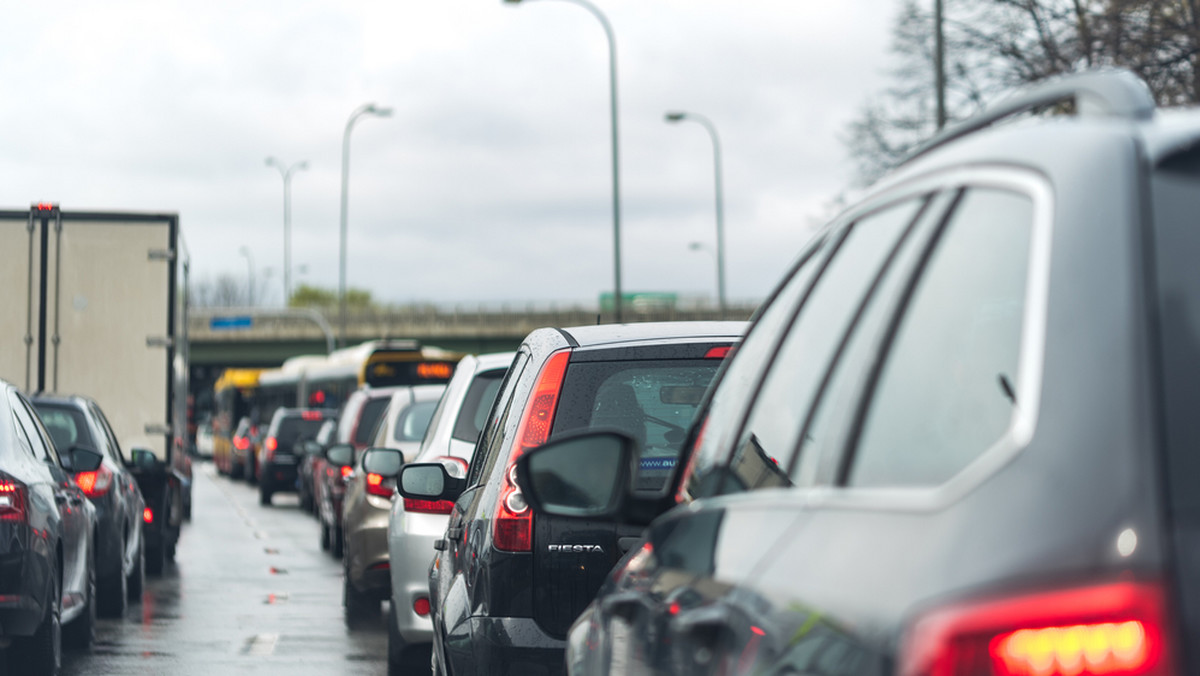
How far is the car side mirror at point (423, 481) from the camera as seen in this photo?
6.80 metres

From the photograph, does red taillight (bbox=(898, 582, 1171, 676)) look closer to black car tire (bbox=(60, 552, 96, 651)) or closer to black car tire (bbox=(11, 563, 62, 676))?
black car tire (bbox=(11, 563, 62, 676))

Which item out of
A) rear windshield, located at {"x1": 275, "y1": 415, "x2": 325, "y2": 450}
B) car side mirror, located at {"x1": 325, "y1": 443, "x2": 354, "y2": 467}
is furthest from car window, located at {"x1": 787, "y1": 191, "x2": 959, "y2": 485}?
rear windshield, located at {"x1": 275, "y1": 415, "x2": 325, "y2": 450}

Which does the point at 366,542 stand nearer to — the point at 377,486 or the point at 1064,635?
the point at 377,486

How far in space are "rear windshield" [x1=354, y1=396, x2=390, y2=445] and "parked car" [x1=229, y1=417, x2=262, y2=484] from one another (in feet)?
69.1

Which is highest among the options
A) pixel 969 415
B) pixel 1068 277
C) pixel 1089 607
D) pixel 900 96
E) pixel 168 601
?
pixel 900 96

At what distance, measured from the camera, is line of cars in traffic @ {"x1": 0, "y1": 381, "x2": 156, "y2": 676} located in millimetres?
7637

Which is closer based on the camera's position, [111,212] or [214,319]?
[111,212]

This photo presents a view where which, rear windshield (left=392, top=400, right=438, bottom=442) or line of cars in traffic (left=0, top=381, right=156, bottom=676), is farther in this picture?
rear windshield (left=392, top=400, right=438, bottom=442)

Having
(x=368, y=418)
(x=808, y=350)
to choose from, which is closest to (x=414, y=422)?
(x=368, y=418)

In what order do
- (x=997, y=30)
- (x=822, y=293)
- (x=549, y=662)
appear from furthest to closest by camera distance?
(x=997, y=30) < (x=549, y=662) < (x=822, y=293)

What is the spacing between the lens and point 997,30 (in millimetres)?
27688

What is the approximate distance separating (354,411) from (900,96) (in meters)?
18.1

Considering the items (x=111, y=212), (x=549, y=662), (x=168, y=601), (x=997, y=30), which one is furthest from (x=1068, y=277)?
(x=997, y=30)

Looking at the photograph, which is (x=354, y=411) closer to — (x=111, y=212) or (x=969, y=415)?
(x=111, y=212)
